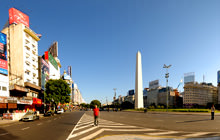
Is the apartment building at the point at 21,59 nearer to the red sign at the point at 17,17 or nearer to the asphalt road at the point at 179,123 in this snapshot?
the red sign at the point at 17,17

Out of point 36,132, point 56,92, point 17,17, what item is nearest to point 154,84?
point 56,92

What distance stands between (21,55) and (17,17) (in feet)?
44.9

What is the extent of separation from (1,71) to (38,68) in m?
20.2

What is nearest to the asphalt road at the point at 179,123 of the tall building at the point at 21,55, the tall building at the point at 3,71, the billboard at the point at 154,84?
the tall building at the point at 3,71

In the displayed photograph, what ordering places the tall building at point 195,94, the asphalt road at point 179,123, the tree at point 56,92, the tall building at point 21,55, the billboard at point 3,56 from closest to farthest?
the asphalt road at point 179,123 < the billboard at point 3,56 < the tall building at point 21,55 < the tree at point 56,92 < the tall building at point 195,94

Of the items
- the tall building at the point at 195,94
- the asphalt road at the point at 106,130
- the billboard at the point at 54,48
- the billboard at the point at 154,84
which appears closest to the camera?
the asphalt road at the point at 106,130

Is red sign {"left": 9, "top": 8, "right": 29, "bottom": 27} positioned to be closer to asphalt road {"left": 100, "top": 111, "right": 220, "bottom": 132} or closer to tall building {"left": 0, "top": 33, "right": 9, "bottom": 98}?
tall building {"left": 0, "top": 33, "right": 9, "bottom": 98}

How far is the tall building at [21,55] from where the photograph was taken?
4234cm

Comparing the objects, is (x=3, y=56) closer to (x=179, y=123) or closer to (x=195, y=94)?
(x=179, y=123)

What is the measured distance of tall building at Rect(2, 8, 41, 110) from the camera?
42344 mm

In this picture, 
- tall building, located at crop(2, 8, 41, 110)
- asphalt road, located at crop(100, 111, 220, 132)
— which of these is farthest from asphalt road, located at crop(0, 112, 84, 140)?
tall building, located at crop(2, 8, 41, 110)

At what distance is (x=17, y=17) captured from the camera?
157 feet

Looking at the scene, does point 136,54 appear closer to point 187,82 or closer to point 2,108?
point 2,108

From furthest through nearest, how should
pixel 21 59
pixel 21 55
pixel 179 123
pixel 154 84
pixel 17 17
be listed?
pixel 154 84
pixel 17 17
pixel 21 55
pixel 21 59
pixel 179 123
